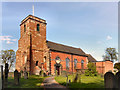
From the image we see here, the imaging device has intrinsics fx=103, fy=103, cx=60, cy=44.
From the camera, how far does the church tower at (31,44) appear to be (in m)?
23.2

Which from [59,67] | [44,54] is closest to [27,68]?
[44,54]

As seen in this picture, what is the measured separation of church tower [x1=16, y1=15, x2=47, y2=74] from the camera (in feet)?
76.0

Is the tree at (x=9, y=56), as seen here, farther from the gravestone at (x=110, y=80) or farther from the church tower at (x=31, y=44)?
the gravestone at (x=110, y=80)

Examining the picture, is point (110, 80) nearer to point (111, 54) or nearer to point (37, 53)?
point (37, 53)

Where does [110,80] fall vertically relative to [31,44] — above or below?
below

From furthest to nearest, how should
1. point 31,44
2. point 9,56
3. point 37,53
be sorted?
point 9,56 < point 37,53 < point 31,44

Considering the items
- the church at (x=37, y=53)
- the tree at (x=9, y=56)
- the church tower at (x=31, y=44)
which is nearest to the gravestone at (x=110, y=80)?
the church at (x=37, y=53)

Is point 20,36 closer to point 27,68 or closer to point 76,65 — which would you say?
point 27,68

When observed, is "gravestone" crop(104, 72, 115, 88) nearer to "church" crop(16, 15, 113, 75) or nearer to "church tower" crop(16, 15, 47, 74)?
"church" crop(16, 15, 113, 75)

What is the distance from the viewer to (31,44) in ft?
78.4

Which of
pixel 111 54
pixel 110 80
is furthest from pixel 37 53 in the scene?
pixel 111 54

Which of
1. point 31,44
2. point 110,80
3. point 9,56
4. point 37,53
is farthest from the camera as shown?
point 9,56

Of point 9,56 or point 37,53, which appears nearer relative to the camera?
point 37,53

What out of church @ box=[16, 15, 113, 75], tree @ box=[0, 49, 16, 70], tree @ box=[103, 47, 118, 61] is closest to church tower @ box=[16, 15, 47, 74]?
church @ box=[16, 15, 113, 75]
